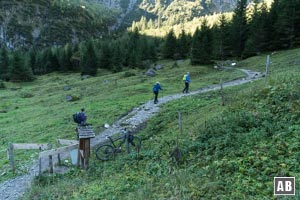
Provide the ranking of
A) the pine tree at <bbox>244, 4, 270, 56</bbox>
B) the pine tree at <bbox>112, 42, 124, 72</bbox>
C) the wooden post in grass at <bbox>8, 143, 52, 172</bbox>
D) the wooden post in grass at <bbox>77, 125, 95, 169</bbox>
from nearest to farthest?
the wooden post in grass at <bbox>77, 125, 95, 169</bbox> → the wooden post in grass at <bbox>8, 143, 52, 172</bbox> → the pine tree at <bbox>244, 4, 270, 56</bbox> → the pine tree at <bbox>112, 42, 124, 72</bbox>

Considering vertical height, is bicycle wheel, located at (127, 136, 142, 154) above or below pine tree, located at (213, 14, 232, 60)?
below

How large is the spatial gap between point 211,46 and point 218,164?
5963 cm

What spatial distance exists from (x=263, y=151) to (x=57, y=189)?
8545 millimetres

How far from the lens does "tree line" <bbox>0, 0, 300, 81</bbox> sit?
61.0 meters

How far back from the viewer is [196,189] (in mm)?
9078

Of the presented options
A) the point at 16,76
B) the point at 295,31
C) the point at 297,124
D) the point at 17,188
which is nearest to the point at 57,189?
the point at 17,188

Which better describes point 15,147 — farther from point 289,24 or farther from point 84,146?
point 289,24

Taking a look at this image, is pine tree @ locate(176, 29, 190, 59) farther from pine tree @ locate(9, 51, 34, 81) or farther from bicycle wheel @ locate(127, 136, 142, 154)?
bicycle wheel @ locate(127, 136, 142, 154)

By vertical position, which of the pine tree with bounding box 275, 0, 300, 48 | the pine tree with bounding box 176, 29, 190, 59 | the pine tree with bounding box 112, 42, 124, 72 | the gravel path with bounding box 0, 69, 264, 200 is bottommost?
the gravel path with bounding box 0, 69, 264, 200

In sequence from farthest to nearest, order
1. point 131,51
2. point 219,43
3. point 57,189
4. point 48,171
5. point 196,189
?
point 131,51 → point 219,43 → point 48,171 → point 57,189 → point 196,189

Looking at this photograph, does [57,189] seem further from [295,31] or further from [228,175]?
[295,31]

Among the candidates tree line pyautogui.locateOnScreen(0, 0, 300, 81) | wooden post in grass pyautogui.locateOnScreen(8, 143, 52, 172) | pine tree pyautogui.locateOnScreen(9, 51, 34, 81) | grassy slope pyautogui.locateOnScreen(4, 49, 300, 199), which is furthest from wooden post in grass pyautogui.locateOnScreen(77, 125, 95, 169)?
pine tree pyautogui.locateOnScreen(9, 51, 34, 81)
